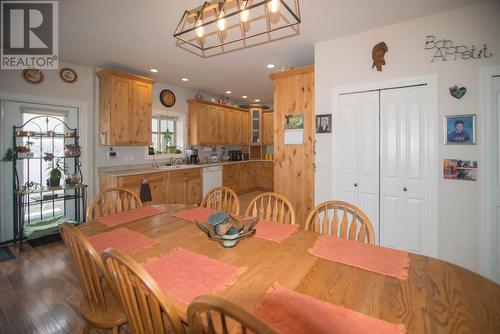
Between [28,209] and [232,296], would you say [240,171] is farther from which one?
[232,296]

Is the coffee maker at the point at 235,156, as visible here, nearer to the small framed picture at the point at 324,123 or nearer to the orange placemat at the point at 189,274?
the small framed picture at the point at 324,123

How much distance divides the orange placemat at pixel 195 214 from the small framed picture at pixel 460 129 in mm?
2405

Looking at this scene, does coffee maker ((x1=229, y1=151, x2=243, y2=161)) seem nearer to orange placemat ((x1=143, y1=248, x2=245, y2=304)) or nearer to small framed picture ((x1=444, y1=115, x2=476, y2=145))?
small framed picture ((x1=444, y1=115, x2=476, y2=145))

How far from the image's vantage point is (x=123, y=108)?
3.89 m

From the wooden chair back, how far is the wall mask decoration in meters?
3.02

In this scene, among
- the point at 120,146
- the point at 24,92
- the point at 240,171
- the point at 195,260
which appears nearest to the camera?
the point at 195,260

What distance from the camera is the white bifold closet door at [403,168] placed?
95.8 inches

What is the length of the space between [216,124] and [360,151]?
3.84 m

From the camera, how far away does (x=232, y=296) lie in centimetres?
90

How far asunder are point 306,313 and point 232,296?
279 millimetres

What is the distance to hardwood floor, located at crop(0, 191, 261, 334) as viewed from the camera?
5.72 ft

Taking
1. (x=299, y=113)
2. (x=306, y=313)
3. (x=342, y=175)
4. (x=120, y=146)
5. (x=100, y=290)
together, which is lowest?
(x=100, y=290)

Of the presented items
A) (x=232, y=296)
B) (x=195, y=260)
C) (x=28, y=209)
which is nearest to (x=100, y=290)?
(x=195, y=260)

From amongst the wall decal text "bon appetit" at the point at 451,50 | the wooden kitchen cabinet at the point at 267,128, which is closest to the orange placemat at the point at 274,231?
the wall decal text "bon appetit" at the point at 451,50
